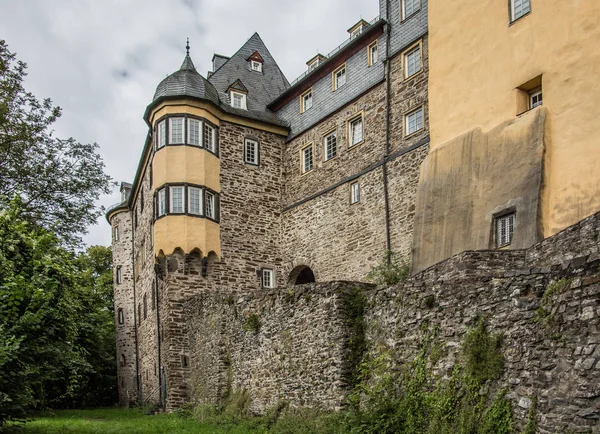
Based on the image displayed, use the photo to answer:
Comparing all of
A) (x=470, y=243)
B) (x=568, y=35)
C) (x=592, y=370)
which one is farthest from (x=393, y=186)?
(x=592, y=370)

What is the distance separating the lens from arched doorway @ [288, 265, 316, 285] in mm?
28625

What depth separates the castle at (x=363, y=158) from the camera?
16703 mm

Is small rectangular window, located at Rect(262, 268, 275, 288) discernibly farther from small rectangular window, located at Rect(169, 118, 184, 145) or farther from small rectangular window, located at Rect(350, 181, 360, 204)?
small rectangular window, located at Rect(169, 118, 184, 145)

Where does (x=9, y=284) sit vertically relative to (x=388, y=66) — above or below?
below

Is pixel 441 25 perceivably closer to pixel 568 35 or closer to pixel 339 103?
pixel 568 35

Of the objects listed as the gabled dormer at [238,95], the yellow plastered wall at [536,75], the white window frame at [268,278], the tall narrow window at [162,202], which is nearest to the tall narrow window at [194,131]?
the tall narrow window at [162,202]

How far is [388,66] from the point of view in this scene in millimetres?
25000

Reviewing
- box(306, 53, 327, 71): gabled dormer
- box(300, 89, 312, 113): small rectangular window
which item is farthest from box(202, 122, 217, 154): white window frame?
box(306, 53, 327, 71): gabled dormer

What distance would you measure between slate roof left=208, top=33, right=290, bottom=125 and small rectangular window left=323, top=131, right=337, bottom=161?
3.19 m

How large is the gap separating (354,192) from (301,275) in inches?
201

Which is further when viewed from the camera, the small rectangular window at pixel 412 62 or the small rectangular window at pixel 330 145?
the small rectangular window at pixel 330 145

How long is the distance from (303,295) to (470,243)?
4.72 meters

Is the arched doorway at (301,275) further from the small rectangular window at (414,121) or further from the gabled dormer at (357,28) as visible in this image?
the gabled dormer at (357,28)

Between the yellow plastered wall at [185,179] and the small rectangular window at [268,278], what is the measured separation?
230 centimetres
